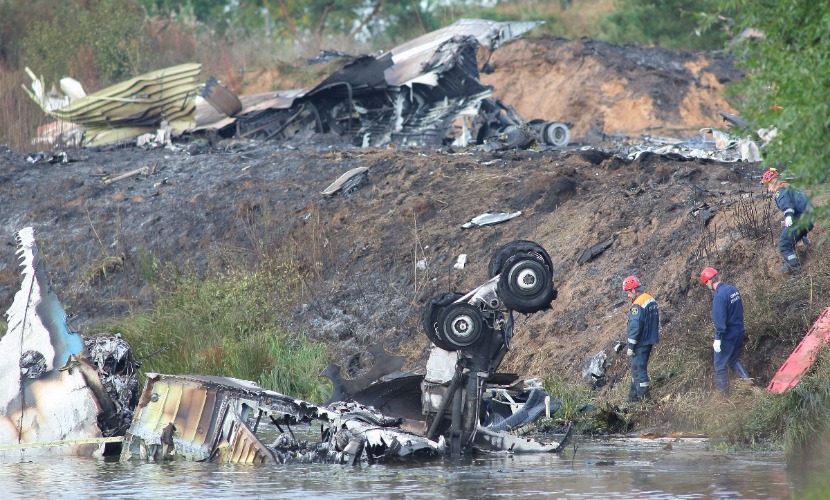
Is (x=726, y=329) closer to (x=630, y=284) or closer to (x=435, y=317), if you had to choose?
(x=630, y=284)

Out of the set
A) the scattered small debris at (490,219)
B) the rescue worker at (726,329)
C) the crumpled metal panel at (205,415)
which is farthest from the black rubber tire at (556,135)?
the crumpled metal panel at (205,415)

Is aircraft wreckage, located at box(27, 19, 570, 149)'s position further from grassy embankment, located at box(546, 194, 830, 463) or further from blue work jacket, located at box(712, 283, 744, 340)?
blue work jacket, located at box(712, 283, 744, 340)

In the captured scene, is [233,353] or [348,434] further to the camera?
[233,353]

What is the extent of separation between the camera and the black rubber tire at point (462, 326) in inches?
447

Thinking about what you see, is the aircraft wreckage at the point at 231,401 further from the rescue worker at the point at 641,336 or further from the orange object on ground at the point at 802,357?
the orange object on ground at the point at 802,357

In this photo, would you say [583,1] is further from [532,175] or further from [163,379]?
[163,379]

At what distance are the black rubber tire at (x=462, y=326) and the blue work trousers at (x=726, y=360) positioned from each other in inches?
151

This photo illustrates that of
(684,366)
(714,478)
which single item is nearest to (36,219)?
(684,366)

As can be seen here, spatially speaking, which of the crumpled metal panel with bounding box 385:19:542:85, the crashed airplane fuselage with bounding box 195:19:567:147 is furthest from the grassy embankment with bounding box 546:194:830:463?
the crumpled metal panel with bounding box 385:19:542:85

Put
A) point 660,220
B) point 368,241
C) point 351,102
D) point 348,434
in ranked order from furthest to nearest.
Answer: point 351,102
point 368,241
point 660,220
point 348,434

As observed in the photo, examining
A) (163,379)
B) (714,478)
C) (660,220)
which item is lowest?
(714,478)

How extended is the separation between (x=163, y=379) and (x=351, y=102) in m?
17.5

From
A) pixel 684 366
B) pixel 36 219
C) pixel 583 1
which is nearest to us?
pixel 684 366

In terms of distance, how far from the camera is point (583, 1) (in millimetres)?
46375
